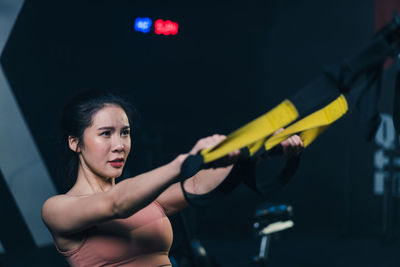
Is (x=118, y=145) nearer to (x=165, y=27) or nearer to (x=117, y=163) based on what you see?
(x=117, y=163)

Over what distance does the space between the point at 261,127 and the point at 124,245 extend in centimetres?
75

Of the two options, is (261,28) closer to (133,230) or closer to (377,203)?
(377,203)

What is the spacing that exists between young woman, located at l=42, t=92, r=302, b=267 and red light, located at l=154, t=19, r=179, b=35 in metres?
3.24

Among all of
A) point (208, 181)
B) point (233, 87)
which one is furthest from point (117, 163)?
point (233, 87)

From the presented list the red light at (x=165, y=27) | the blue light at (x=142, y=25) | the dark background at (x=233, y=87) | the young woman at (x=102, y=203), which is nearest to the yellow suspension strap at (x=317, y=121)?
the young woman at (x=102, y=203)

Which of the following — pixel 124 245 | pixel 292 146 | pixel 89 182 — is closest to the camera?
pixel 292 146

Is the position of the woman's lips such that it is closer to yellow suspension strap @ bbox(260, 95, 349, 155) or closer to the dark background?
yellow suspension strap @ bbox(260, 95, 349, 155)

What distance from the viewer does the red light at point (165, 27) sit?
4645 mm

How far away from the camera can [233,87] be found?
5344 millimetres

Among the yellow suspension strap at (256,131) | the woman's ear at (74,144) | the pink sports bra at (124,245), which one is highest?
the woman's ear at (74,144)

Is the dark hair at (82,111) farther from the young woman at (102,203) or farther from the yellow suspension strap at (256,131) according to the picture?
the yellow suspension strap at (256,131)

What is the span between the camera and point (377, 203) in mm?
5516

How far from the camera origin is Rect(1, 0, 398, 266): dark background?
4.52 m

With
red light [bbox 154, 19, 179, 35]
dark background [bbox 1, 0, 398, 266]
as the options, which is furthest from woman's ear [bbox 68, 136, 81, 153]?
red light [bbox 154, 19, 179, 35]
